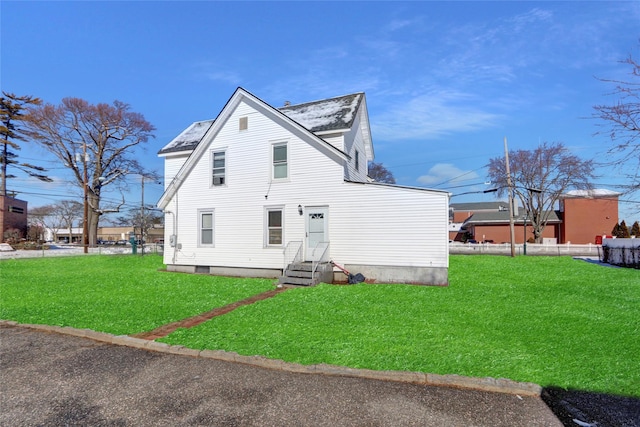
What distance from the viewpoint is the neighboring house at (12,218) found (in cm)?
3838

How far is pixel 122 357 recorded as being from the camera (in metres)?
5.15

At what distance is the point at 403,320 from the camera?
6875 mm

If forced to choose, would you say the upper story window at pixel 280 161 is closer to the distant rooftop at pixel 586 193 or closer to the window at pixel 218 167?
the window at pixel 218 167

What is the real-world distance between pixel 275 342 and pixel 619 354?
5.38 metres

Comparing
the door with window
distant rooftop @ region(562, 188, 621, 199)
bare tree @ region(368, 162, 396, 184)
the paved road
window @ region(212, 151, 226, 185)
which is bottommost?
the paved road

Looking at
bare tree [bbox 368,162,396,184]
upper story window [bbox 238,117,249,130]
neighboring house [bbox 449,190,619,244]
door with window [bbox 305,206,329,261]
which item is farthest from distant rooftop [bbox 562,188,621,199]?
upper story window [bbox 238,117,249,130]

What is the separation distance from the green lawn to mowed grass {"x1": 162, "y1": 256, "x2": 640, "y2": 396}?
25 mm

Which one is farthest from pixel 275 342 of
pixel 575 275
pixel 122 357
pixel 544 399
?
pixel 575 275

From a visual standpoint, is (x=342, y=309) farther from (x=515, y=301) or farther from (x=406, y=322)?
(x=515, y=301)

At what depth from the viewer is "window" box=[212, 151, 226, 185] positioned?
14906 mm

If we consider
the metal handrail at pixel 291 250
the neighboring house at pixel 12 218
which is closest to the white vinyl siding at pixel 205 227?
the metal handrail at pixel 291 250

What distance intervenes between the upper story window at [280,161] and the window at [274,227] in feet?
5.00

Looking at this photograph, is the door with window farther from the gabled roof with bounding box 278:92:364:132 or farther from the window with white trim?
the gabled roof with bounding box 278:92:364:132

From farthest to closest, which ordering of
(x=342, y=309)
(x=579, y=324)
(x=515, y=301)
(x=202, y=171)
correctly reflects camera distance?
(x=202, y=171) → (x=515, y=301) → (x=342, y=309) → (x=579, y=324)
